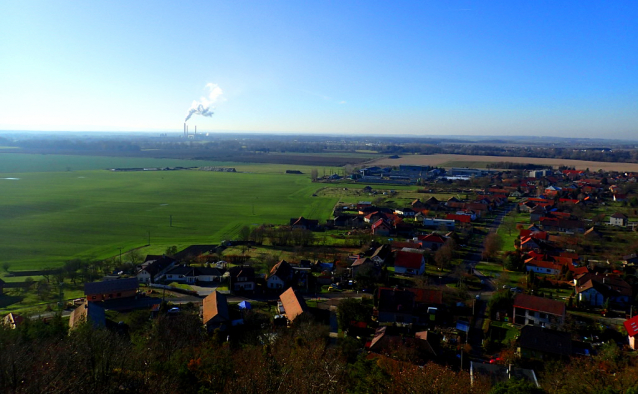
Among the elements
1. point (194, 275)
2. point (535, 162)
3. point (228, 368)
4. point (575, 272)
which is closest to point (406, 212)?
point (575, 272)

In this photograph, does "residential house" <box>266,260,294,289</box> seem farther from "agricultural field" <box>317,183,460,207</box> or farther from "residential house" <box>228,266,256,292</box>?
"agricultural field" <box>317,183,460,207</box>

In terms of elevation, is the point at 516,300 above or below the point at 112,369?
below

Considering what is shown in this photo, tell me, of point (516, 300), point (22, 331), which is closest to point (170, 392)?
point (22, 331)

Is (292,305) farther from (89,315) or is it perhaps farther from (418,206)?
(418,206)

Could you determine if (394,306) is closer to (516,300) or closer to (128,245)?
(516,300)

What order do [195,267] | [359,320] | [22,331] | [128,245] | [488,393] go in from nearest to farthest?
[488,393], [22,331], [359,320], [195,267], [128,245]

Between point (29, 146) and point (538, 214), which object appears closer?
point (538, 214)

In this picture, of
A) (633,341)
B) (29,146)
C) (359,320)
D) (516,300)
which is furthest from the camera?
(29,146)

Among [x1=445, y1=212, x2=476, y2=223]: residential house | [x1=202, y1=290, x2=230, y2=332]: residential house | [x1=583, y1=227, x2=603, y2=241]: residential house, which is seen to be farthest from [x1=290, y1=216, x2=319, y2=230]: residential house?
[x1=583, y1=227, x2=603, y2=241]: residential house
